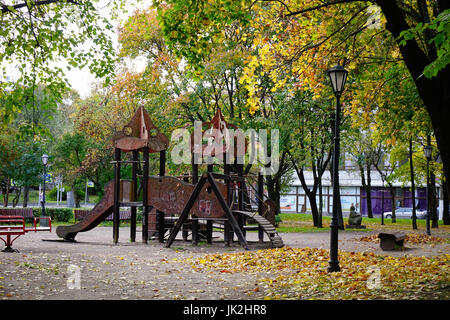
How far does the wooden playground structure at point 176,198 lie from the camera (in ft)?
55.8

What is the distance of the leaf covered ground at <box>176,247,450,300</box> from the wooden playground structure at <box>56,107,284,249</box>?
128 inches

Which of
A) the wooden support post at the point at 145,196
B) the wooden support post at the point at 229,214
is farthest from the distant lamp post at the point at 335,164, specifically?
the wooden support post at the point at 145,196

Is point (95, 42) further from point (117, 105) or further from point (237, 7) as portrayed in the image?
point (117, 105)

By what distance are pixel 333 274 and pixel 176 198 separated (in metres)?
9.14

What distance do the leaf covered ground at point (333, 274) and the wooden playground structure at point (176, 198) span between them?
10.6 ft

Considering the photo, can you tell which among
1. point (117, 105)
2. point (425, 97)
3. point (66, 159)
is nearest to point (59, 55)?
point (425, 97)

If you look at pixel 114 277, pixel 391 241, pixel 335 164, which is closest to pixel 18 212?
pixel 114 277

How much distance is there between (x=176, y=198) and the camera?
1806 cm

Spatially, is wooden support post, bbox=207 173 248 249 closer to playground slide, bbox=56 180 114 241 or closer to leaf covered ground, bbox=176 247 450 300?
leaf covered ground, bbox=176 247 450 300

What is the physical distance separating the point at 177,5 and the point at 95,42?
418cm

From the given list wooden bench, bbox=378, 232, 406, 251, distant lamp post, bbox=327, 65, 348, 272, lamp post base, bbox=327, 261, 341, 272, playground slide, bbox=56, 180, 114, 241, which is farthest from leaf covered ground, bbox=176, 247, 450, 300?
playground slide, bbox=56, 180, 114, 241

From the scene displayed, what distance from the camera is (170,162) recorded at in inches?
1151

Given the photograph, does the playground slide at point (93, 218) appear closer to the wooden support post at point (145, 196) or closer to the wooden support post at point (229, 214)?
the wooden support post at point (145, 196)

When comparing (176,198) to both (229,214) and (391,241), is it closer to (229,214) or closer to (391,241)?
(229,214)
